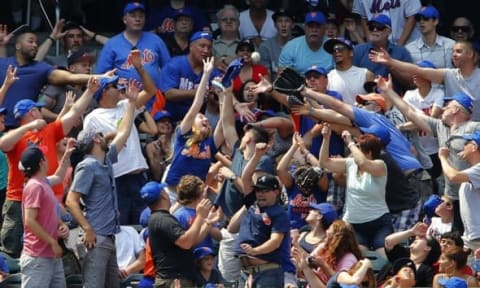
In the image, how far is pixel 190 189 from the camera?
1752 cm

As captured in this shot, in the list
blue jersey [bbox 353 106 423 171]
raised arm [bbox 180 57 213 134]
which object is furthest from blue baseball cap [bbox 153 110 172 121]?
blue jersey [bbox 353 106 423 171]

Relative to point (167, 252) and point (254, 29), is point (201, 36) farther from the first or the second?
point (167, 252)

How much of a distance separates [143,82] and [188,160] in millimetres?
1419

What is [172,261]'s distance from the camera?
17234mm

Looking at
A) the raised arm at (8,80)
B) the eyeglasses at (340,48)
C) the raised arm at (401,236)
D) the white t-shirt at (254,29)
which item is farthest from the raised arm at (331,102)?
the white t-shirt at (254,29)

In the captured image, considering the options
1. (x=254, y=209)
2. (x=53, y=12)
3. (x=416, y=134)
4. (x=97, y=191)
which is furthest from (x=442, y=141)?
(x=53, y=12)

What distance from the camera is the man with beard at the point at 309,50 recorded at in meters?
21.2

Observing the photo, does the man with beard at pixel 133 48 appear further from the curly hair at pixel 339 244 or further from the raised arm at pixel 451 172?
the curly hair at pixel 339 244

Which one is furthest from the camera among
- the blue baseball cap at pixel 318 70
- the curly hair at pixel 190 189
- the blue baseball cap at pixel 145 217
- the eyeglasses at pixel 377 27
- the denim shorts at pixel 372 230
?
the eyeglasses at pixel 377 27

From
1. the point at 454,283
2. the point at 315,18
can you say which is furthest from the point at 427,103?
the point at 454,283

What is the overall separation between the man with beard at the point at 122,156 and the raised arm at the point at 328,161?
1.91m

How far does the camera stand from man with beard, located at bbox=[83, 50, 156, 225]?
63.5 feet

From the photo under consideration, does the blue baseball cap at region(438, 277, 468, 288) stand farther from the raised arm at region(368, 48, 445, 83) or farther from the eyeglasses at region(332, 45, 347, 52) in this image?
the eyeglasses at region(332, 45, 347, 52)

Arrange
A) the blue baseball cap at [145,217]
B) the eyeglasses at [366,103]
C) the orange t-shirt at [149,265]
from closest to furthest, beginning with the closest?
Answer: 1. the orange t-shirt at [149,265]
2. the blue baseball cap at [145,217]
3. the eyeglasses at [366,103]
